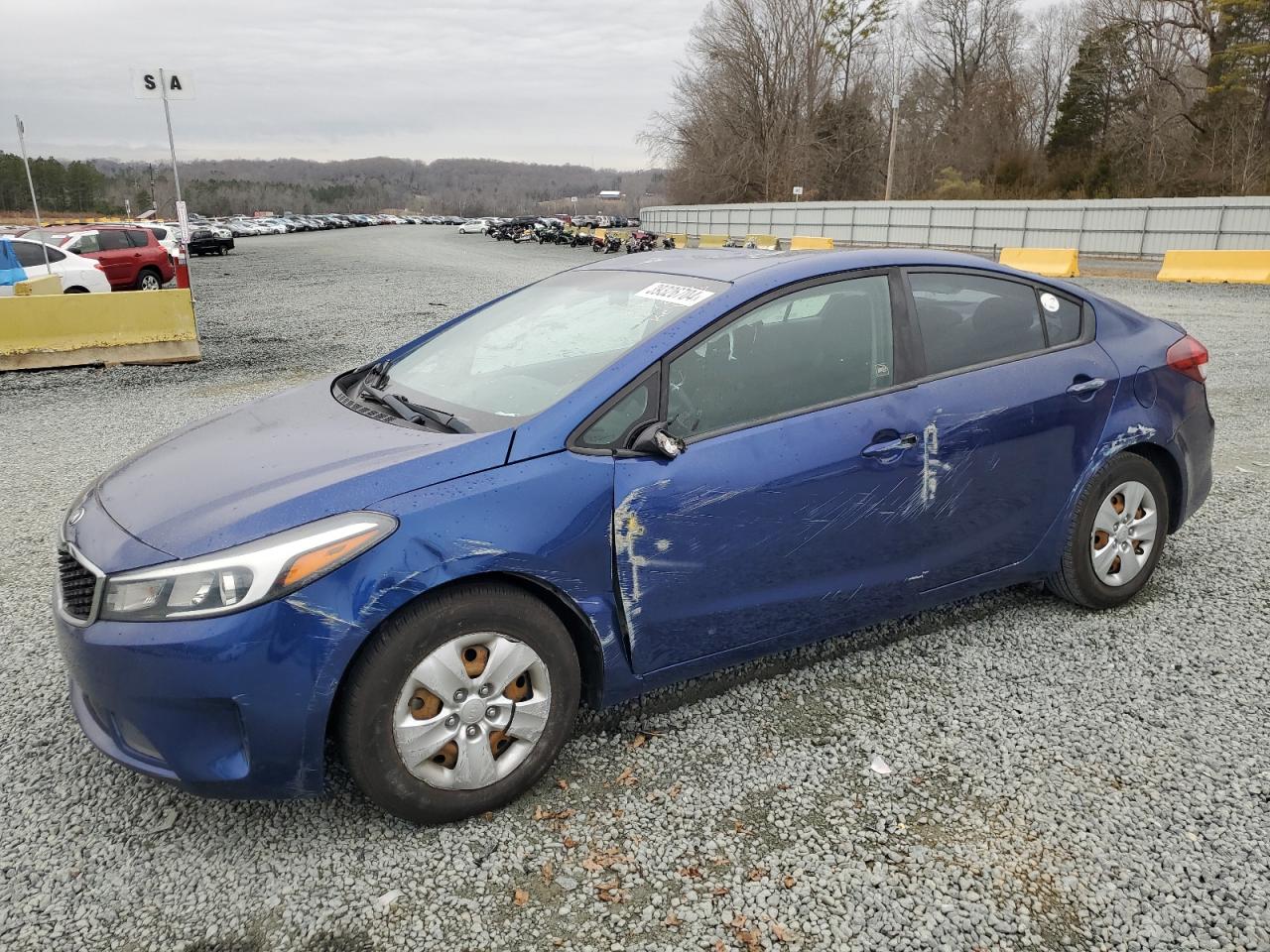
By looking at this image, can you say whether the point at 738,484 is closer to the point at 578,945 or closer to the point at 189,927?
the point at 578,945

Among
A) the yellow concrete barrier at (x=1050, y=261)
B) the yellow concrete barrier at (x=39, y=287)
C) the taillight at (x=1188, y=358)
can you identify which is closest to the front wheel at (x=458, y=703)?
the taillight at (x=1188, y=358)

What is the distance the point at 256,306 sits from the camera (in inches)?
698

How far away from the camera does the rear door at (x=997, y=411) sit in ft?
10.9

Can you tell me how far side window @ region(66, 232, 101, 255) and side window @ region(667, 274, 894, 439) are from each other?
21.0 meters

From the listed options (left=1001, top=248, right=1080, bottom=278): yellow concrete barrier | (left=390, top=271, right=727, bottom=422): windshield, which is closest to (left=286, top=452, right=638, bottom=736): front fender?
(left=390, top=271, right=727, bottom=422): windshield

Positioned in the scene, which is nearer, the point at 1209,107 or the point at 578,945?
the point at 578,945

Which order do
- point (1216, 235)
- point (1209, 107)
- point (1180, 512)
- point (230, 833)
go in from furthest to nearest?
point (1209, 107)
point (1216, 235)
point (1180, 512)
point (230, 833)

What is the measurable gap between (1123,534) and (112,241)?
72.4ft

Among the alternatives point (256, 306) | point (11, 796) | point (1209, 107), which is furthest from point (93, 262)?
point (1209, 107)

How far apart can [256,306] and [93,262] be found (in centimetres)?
316

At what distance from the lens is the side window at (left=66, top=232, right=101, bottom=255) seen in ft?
64.8

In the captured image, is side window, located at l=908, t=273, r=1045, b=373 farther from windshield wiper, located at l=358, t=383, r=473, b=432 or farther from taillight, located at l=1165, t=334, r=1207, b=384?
windshield wiper, located at l=358, t=383, r=473, b=432

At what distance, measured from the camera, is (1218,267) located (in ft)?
62.2

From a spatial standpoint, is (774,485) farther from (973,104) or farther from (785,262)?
(973,104)
